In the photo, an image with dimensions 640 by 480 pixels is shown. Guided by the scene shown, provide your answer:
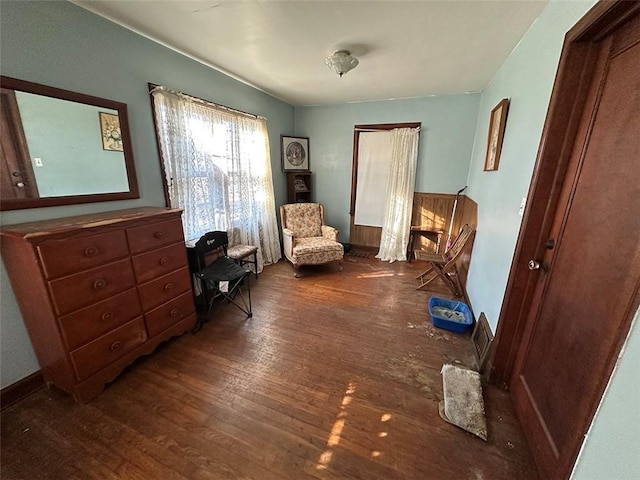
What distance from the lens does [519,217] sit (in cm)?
157

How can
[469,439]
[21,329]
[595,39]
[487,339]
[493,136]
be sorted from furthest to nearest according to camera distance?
[493,136]
[487,339]
[21,329]
[469,439]
[595,39]

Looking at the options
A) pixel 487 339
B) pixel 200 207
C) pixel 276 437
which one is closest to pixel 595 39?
pixel 487 339

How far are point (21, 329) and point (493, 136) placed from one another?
397 cm

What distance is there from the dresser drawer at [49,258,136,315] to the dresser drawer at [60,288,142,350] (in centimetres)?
4

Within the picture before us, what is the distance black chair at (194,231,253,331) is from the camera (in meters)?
2.24

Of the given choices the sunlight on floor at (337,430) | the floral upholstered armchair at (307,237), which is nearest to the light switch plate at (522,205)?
the sunlight on floor at (337,430)

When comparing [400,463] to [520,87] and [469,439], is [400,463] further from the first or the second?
[520,87]

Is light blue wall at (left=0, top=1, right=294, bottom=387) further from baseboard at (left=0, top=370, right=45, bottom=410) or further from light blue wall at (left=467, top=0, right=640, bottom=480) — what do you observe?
light blue wall at (left=467, top=0, right=640, bottom=480)

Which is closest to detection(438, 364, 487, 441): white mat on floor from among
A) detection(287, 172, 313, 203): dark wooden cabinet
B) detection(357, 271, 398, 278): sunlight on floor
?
detection(357, 271, 398, 278): sunlight on floor

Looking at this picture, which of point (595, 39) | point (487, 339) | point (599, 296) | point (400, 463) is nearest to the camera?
point (599, 296)

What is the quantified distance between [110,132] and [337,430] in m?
2.56

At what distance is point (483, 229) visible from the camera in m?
2.37

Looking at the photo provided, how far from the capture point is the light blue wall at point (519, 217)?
0.73m

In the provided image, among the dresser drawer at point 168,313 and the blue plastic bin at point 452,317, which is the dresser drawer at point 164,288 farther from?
the blue plastic bin at point 452,317
